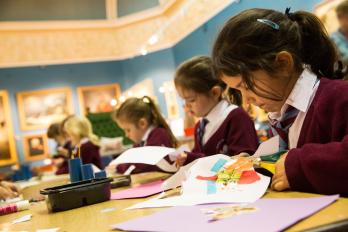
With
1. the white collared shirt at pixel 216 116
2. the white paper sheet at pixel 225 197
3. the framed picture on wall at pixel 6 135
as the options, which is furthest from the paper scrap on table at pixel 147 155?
the framed picture on wall at pixel 6 135

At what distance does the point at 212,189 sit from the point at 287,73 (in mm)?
349

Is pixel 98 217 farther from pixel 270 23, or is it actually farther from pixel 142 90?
pixel 142 90

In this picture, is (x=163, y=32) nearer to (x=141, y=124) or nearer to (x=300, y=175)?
(x=141, y=124)

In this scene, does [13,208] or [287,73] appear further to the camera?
[13,208]

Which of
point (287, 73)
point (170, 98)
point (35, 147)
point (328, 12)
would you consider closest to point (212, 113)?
point (287, 73)

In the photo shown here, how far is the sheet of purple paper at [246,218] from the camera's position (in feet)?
1.70

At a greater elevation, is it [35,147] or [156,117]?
[156,117]

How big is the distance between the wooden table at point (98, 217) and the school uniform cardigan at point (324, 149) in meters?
0.04

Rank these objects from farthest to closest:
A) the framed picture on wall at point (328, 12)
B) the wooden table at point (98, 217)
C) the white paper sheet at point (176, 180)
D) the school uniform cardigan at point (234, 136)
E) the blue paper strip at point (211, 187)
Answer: the framed picture on wall at point (328, 12) → the school uniform cardigan at point (234, 136) → the white paper sheet at point (176, 180) → the blue paper strip at point (211, 187) → the wooden table at point (98, 217)

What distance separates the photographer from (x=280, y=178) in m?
0.75

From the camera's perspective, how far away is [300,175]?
722 millimetres

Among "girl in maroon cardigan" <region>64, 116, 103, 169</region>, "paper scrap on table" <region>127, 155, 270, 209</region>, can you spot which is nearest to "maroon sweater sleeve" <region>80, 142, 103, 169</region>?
"girl in maroon cardigan" <region>64, 116, 103, 169</region>

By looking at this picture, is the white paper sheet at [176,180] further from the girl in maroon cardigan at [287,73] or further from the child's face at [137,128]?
the child's face at [137,128]

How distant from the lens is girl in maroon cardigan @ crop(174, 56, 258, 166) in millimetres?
1545
